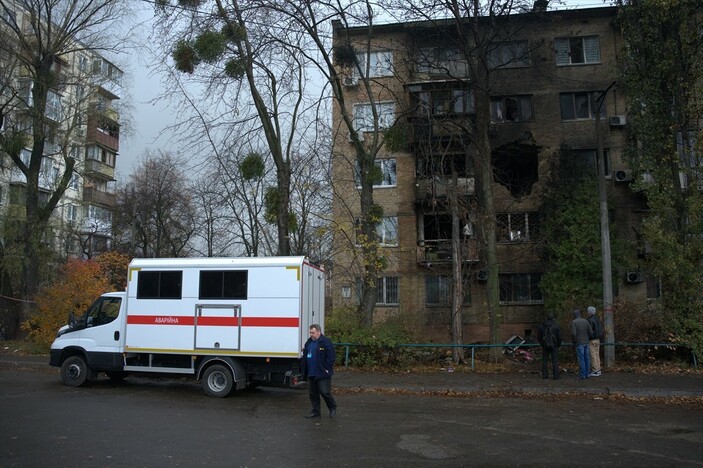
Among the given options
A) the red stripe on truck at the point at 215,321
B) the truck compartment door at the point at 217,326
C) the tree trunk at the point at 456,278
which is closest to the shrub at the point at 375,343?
the tree trunk at the point at 456,278

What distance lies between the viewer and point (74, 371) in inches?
574

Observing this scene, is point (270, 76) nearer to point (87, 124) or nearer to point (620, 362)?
point (87, 124)

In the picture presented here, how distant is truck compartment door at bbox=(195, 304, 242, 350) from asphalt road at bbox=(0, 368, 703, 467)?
130 centimetres

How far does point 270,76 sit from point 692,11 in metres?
14.5

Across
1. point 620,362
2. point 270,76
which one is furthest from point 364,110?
point 620,362

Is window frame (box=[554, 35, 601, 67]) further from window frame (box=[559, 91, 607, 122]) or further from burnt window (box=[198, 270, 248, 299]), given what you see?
burnt window (box=[198, 270, 248, 299])

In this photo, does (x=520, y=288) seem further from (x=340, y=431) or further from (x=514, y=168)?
(x=340, y=431)

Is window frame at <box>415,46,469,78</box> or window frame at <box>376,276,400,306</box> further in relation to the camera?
window frame at <box>376,276,400,306</box>

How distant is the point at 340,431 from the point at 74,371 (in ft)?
28.5

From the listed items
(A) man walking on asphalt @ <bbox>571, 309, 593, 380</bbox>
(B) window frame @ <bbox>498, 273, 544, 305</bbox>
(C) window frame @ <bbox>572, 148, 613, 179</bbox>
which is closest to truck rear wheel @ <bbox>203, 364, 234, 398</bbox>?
(A) man walking on asphalt @ <bbox>571, 309, 593, 380</bbox>

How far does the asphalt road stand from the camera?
768 cm

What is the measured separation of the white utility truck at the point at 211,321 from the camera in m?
12.8

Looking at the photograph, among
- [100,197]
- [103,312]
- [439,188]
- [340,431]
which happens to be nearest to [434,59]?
[439,188]

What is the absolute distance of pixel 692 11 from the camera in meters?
18.5
